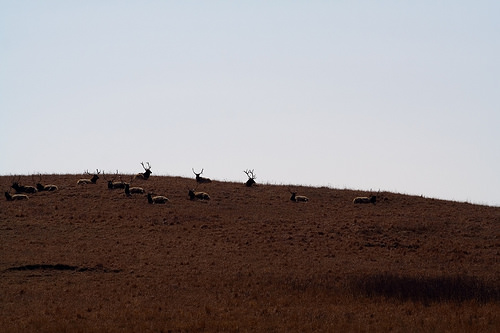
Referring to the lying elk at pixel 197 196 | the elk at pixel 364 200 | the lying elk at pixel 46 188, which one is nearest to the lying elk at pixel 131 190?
the lying elk at pixel 197 196

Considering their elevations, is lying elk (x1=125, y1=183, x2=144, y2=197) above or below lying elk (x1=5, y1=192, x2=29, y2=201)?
above

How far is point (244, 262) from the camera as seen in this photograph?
28.8 metres

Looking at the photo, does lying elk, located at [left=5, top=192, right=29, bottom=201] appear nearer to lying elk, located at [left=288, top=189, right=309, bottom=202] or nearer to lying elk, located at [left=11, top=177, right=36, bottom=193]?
lying elk, located at [left=11, top=177, right=36, bottom=193]

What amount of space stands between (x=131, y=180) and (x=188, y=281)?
63.1 feet

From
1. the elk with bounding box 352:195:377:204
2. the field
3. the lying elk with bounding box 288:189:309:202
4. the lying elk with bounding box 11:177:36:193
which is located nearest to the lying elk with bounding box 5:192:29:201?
the field

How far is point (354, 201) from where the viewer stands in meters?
40.8

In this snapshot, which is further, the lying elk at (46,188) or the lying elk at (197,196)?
the lying elk at (46,188)

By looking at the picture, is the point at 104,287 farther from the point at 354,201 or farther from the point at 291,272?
the point at 354,201

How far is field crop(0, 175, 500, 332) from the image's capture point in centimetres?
2047

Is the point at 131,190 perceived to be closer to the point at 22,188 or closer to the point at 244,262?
the point at 22,188

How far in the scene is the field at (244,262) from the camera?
2047 cm

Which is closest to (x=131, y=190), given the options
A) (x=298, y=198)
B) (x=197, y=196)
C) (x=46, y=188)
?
(x=197, y=196)

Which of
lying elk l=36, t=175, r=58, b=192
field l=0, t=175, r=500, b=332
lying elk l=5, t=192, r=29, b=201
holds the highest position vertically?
lying elk l=36, t=175, r=58, b=192

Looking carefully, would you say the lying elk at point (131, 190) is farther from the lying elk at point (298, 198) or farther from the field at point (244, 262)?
the lying elk at point (298, 198)
